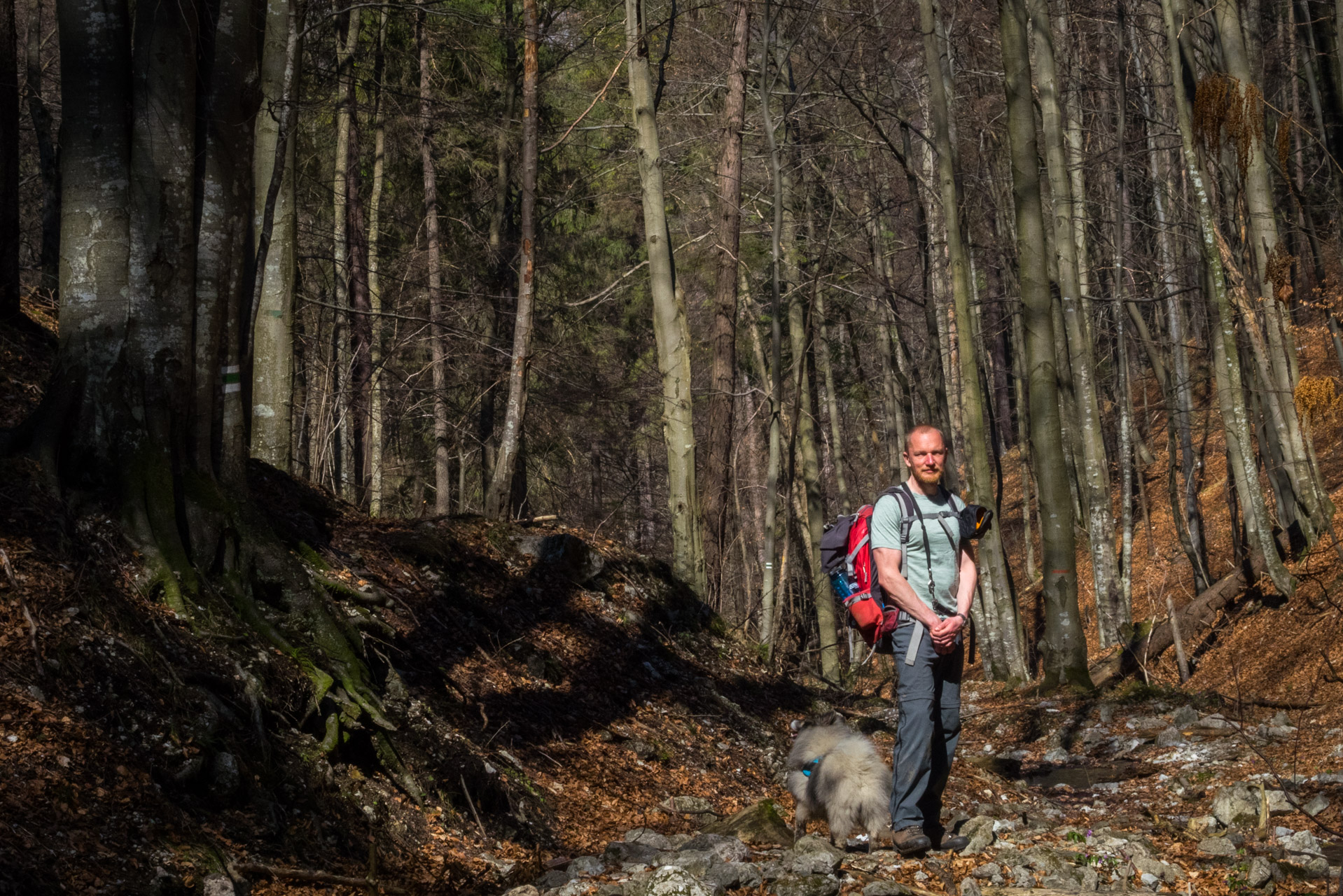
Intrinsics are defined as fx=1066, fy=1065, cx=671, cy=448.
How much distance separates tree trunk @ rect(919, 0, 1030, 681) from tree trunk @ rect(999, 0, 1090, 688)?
4.49ft

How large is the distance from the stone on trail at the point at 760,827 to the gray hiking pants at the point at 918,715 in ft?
2.32

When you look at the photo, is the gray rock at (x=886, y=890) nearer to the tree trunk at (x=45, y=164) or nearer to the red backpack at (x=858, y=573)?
the red backpack at (x=858, y=573)

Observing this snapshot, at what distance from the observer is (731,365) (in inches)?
586

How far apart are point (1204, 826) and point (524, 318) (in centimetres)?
890

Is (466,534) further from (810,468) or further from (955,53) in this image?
(955,53)

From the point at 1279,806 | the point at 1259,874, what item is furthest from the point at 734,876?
the point at 1279,806

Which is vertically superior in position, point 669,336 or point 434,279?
point 434,279

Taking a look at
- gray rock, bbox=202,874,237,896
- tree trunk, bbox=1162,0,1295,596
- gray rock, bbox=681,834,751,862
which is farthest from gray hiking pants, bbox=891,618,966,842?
tree trunk, bbox=1162,0,1295,596

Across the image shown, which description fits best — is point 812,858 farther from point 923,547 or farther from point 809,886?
point 923,547

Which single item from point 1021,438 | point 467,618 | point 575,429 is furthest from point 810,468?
point 467,618

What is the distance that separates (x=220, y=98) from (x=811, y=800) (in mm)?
5120

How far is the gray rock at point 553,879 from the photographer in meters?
5.07

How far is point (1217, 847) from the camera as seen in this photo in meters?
5.55

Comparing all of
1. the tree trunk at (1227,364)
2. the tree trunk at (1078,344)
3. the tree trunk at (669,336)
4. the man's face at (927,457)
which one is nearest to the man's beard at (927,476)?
the man's face at (927,457)
